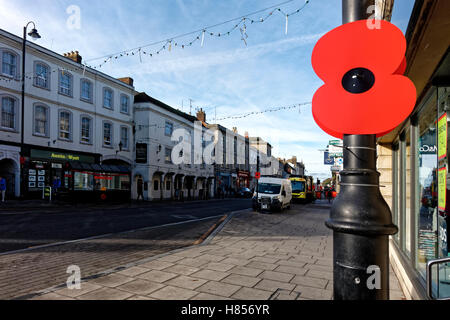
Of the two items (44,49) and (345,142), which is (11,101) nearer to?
(44,49)

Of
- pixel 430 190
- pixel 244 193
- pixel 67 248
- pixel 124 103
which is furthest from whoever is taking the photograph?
pixel 244 193

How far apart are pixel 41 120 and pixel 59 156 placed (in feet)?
9.18

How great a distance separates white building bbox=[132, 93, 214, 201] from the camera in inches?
1196

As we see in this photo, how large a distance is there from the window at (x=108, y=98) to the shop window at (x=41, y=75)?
17.9 feet

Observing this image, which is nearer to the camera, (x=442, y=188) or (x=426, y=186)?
(x=442, y=188)

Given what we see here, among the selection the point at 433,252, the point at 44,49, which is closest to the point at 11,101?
the point at 44,49

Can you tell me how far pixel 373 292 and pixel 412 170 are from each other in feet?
12.1

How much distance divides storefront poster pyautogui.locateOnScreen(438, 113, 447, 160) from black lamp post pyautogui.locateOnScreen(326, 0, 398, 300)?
7.25ft

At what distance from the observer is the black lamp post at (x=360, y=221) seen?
120 cm

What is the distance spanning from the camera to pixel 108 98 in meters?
27.6

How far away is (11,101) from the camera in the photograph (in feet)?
65.4

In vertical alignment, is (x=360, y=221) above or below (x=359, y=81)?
below

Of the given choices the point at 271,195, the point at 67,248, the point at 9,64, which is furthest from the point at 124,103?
the point at 67,248

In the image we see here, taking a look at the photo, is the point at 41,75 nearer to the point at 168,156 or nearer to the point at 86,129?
the point at 86,129
